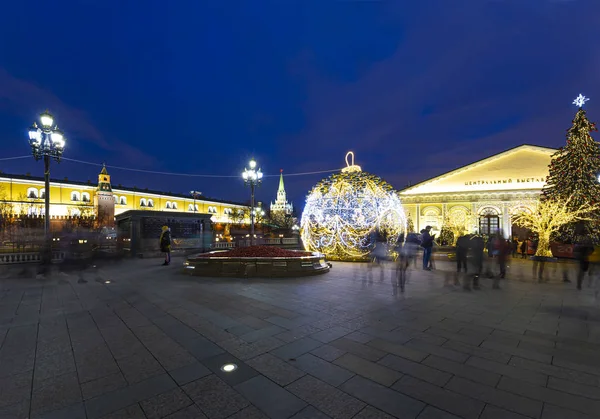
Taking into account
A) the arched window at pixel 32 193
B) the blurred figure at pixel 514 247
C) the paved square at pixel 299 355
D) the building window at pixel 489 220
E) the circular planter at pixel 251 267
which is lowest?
the blurred figure at pixel 514 247

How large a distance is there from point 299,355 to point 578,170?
22565mm

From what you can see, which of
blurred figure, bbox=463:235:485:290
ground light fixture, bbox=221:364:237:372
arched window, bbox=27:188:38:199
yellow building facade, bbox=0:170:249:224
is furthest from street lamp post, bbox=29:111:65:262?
arched window, bbox=27:188:38:199

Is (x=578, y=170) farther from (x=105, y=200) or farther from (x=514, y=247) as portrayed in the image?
(x=105, y=200)

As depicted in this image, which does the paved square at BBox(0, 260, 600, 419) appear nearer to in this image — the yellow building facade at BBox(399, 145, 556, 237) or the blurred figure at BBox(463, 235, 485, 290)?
the blurred figure at BBox(463, 235, 485, 290)

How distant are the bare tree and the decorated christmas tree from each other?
31 centimetres

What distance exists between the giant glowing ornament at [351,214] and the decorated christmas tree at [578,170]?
1276 cm

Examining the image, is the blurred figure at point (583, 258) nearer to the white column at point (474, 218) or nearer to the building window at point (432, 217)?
the white column at point (474, 218)

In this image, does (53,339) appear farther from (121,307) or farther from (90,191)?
(90,191)

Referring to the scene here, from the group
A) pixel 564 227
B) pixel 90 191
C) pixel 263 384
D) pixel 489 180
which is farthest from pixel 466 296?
pixel 90 191

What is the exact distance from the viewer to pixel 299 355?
12.8 feet

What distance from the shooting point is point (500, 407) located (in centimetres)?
276

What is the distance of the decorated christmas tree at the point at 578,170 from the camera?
1706 centimetres

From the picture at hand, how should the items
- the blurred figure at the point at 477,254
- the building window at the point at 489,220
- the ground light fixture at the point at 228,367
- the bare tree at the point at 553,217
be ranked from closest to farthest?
the ground light fixture at the point at 228,367 < the blurred figure at the point at 477,254 < the bare tree at the point at 553,217 < the building window at the point at 489,220

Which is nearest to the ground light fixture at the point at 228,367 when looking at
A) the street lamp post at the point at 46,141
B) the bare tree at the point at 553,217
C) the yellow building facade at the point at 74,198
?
the street lamp post at the point at 46,141
